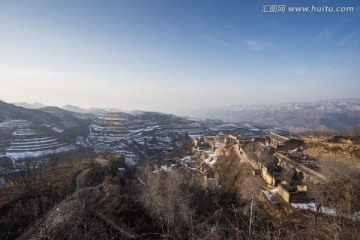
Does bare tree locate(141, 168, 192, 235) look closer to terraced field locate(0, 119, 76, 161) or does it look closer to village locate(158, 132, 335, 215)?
village locate(158, 132, 335, 215)

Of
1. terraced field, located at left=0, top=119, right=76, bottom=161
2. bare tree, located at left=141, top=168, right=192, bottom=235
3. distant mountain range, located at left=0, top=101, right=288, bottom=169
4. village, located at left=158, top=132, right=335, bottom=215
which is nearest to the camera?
bare tree, located at left=141, top=168, right=192, bottom=235

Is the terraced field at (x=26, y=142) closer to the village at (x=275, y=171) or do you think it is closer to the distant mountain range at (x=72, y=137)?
the distant mountain range at (x=72, y=137)

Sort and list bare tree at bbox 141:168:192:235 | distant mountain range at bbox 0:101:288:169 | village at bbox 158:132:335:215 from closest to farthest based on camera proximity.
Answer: bare tree at bbox 141:168:192:235, village at bbox 158:132:335:215, distant mountain range at bbox 0:101:288:169

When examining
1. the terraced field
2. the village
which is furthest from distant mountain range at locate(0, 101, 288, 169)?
the village

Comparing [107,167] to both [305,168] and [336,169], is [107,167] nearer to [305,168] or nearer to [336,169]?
[305,168]

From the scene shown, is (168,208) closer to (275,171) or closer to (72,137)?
(275,171)

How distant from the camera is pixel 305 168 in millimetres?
22969

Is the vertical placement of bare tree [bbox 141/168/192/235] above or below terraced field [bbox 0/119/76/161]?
above

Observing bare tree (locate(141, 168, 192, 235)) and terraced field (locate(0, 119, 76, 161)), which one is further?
terraced field (locate(0, 119, 76, 161))

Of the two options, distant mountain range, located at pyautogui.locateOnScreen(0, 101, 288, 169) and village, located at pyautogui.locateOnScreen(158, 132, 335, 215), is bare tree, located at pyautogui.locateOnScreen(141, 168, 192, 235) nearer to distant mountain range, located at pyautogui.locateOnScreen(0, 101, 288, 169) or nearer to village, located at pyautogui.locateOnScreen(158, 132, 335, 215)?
village, located at pyautogui.locateOnScreen(158, 132, 335, 215)

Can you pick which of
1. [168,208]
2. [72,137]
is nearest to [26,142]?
[72,137]

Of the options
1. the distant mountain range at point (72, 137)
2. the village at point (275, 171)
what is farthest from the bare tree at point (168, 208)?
the distant mountain range at point (72, 137)

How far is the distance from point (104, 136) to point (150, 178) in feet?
191

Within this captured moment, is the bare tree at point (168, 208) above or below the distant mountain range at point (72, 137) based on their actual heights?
above
